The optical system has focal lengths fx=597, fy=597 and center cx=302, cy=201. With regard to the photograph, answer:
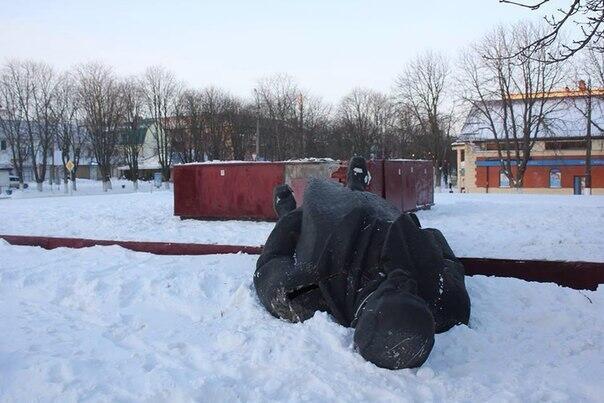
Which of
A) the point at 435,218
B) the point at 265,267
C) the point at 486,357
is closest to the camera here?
the point at 486,357

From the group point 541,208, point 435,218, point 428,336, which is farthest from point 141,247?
point 541,208

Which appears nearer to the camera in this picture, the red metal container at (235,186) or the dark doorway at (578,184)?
the red metal container at (235,186)

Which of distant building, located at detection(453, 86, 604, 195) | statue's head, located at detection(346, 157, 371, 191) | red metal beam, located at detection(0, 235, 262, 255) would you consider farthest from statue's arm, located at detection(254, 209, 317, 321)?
distant building, located at detection(453, 86, 604, 195)

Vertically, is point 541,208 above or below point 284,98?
below

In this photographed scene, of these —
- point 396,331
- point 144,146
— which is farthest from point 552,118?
point 144,146

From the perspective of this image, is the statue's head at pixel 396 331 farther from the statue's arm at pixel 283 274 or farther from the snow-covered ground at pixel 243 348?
the statue's arm at pixel 283 274

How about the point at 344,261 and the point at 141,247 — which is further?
the point at 141,247

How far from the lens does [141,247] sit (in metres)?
8.55

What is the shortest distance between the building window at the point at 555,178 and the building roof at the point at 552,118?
2885 millimetres

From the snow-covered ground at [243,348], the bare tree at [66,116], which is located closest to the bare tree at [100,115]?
the bare tree at [66,116]

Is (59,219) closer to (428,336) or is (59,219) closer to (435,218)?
(435,218)

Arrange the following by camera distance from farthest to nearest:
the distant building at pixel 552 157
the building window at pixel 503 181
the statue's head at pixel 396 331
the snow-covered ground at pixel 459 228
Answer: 1. the building window at pixel 503 181
2. the distant building at pixel 552 157
3. the snow-covered ground at pixel 459 228
4. the statue's head at pixel 396 331

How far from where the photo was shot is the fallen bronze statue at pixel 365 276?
346 cm

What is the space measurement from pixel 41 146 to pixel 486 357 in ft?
193
